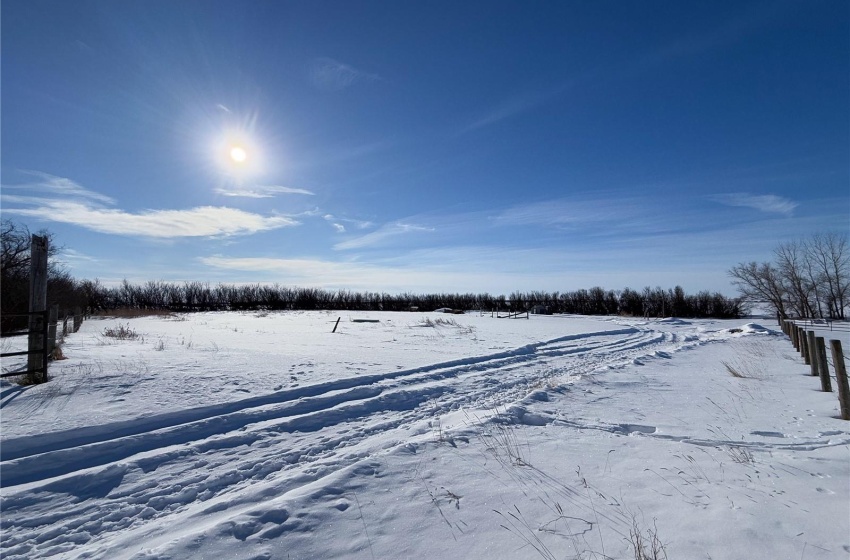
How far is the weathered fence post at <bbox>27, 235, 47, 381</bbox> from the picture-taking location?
Result: 7848 mm

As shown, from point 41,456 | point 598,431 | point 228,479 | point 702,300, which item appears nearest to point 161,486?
point 228,479

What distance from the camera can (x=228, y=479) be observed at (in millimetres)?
4281

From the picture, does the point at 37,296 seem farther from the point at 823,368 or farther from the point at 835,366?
the point at 823,368

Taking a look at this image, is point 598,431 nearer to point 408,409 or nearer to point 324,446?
point 408,409

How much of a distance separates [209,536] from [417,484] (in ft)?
6.48

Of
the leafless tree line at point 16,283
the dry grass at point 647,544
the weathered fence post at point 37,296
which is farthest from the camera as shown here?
the leafless tree line at point 16,283

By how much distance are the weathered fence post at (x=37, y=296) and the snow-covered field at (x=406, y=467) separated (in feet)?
2.33

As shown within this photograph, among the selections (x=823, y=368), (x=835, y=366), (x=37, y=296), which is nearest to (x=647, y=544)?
(x=835, y=366)

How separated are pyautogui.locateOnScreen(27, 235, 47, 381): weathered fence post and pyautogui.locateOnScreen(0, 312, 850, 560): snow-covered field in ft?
2.33

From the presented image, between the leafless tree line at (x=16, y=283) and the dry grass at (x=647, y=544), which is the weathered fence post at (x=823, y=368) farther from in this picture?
the leafless tree line at (x=16, y=283)

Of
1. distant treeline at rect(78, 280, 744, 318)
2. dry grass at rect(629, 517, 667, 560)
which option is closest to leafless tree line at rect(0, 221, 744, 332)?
distant treeline at rect(78, 280, 744, 318)

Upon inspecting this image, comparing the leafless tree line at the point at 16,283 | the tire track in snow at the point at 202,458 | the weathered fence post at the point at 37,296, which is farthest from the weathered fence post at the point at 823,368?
the leafless tree line at the point at 16,283

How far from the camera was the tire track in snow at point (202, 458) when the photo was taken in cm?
359

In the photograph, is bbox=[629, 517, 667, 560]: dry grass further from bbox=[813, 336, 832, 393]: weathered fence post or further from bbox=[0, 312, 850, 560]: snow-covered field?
bbox=[813, 336, 832, 393]: weathered fence post
